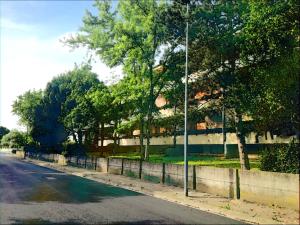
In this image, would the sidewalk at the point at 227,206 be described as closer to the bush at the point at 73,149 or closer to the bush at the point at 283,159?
the bush at the point at 283,159

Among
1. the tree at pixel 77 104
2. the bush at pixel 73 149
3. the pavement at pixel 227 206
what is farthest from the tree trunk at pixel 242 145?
the tree at pixel 77 104

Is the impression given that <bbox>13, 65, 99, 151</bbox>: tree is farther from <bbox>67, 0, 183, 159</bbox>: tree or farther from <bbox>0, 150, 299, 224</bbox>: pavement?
<bbox>0, 150, 299, 224</bbox>: pavement

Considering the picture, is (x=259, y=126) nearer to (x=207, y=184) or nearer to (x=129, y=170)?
(x=207, y=184)

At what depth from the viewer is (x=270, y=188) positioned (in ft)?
45.5

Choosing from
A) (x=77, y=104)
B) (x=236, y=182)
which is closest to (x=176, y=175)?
(x=236, y=182)

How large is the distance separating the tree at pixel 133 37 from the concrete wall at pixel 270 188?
15015 mm

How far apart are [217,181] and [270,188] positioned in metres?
3.24

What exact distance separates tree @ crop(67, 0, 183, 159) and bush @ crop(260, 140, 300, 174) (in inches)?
553

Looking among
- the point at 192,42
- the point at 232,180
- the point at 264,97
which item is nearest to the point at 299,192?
the point at 232,180

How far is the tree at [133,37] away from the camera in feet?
90.5

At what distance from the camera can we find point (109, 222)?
11023 millimetres

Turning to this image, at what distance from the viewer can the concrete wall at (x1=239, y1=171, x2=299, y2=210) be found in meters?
12.9

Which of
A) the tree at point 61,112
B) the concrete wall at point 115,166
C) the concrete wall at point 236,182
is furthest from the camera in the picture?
the tree at point 61,112

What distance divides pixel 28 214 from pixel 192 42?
15.9 m
